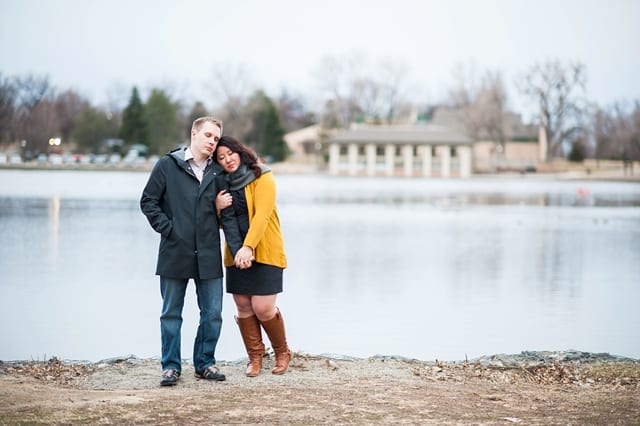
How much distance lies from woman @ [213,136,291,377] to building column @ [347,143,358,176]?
80824 millimetres

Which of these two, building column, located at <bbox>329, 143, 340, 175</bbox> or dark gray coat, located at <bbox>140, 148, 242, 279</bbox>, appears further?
building column, located at <bbox>329, 143, 340, 175</bbox>

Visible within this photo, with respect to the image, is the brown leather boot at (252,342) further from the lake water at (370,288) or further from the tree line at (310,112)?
the tree line at (310,112)

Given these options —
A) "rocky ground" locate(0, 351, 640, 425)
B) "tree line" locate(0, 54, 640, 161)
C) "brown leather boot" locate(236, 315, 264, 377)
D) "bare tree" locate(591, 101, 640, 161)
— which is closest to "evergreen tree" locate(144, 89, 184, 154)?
"tree line" locate(0, 54, 640, 161)

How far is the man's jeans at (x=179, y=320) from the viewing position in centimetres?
623

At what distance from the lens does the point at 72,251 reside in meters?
16.8

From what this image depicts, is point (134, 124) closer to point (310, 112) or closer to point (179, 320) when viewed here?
point (310, 112)

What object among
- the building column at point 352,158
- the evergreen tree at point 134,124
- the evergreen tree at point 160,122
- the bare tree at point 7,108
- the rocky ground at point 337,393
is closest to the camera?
the rocky ground at point 337,393

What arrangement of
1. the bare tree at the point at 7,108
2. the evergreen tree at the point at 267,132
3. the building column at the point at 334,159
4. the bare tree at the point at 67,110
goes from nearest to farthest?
1. the bare tree at the point at 7,108
2. the building column at the point at 334,159
3. the evergreen tree at the point at 267,132
4. the bare tree at the point at 67,110

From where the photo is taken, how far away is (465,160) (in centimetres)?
8662

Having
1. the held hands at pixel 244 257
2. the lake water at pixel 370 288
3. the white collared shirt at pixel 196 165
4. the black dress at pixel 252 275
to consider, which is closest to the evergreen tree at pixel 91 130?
the lake water at pixel 370 288

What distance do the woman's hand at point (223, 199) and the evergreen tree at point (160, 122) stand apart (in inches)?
3435

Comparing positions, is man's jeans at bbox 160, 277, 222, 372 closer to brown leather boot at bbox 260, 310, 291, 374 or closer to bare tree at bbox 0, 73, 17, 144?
brown leather boot at bbox 260, 310, 291, 374

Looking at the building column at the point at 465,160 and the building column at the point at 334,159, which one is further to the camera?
the building column at the point at 334,159

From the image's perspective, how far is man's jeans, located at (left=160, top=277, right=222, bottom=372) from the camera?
245 inches
